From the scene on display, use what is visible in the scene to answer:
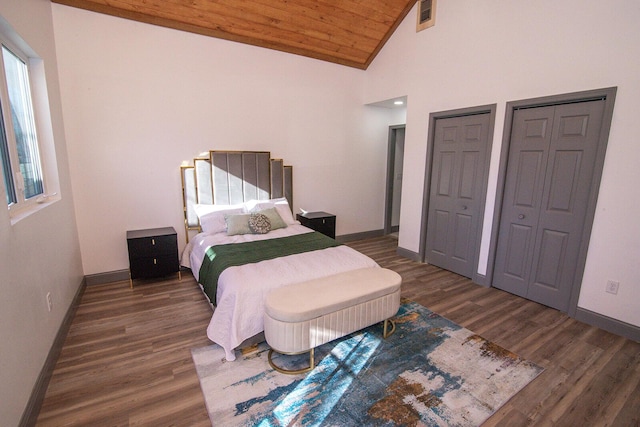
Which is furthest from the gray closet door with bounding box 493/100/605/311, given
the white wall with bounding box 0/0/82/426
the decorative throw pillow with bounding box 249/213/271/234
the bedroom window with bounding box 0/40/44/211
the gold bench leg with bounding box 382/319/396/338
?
the bedroom window with bounding box 0/40/44/211

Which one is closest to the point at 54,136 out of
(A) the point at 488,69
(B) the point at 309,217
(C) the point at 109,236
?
(C) the point at 109,236

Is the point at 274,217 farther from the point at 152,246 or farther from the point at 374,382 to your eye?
the point at 374,382

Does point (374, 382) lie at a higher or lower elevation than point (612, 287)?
lower

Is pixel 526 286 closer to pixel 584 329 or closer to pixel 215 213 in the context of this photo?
pixel 584 329

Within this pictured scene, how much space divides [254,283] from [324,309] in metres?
0.60

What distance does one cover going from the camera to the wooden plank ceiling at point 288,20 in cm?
332

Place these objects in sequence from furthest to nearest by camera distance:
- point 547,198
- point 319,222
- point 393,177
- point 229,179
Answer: point 393,177
point 319,222
point 229,179
point 547,198

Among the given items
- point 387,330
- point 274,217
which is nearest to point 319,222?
point 274,217

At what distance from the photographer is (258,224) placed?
11.8ft

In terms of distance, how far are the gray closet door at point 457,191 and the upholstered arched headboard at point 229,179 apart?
2264mm

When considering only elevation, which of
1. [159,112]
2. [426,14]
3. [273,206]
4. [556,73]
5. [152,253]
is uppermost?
[426,14]

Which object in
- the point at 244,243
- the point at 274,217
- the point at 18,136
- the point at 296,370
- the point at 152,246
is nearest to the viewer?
the point at 296,370

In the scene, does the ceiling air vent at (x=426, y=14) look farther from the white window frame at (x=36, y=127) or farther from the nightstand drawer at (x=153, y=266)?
the nightstand drawer at (x=153, y=266)

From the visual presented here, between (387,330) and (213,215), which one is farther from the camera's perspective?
(213,215)
